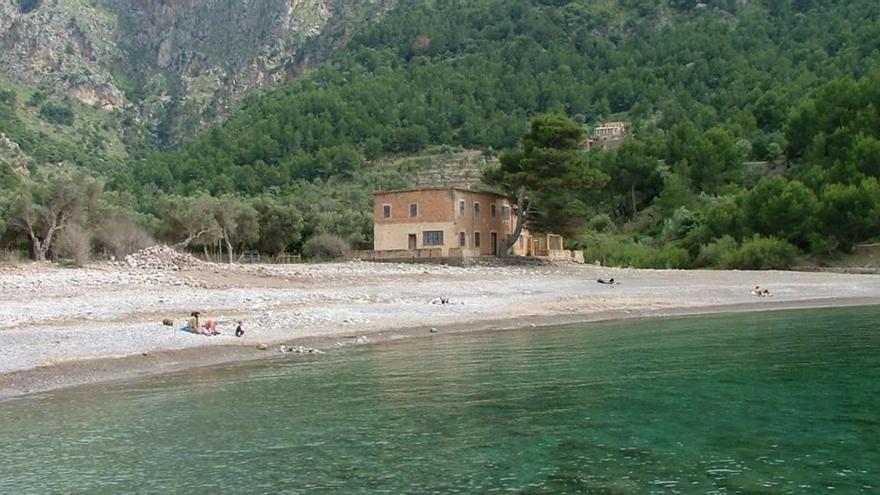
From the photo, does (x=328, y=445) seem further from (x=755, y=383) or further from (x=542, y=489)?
(x=755, y=383)

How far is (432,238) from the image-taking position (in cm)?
5256

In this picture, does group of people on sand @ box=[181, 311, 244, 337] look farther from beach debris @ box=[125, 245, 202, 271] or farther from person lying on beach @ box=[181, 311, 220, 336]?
beach debris @ box=[125, 245, 202, 271]

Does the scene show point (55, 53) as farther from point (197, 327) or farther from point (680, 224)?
point (197, 327)

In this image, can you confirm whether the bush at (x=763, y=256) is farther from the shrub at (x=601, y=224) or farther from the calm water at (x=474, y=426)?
the calm water at (x=474, y=426)

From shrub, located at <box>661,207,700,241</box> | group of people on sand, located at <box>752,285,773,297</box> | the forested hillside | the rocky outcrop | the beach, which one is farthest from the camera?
the rocky outcrop

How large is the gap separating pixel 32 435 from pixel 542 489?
7401 mm

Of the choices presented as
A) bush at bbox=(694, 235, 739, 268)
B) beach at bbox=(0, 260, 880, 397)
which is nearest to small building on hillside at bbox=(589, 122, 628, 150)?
bush at bbox=(694, 235, 739, 268)

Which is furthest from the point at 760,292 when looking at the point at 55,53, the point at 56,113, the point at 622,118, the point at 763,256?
the point at 55,53

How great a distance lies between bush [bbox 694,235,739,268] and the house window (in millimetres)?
17280

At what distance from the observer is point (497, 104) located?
130000 millimetres

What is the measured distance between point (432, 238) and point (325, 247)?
37.2 feet

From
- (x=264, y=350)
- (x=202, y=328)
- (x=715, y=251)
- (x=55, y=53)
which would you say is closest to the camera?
(x=264, y=350)

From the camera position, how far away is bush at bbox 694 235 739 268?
53.5 meters

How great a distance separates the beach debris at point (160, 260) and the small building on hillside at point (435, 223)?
15.7 meters
